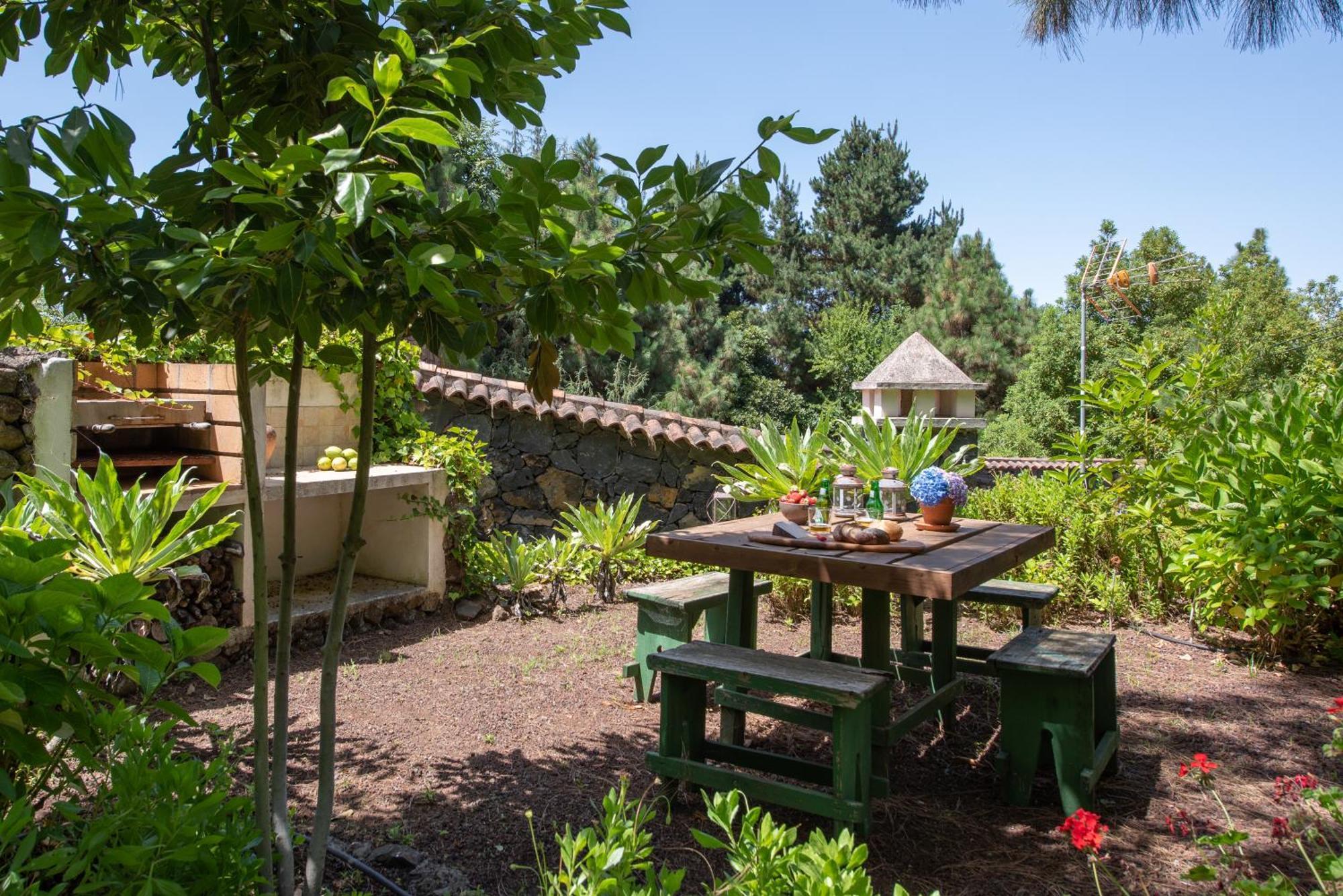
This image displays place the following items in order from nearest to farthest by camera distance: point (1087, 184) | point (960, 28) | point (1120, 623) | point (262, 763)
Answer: point (262, 763) → point (960, 28) → point (1120, 623) → point (1087, 184)

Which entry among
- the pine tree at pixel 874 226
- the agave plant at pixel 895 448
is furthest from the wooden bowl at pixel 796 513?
Result: the pine tree at pixel 874 226

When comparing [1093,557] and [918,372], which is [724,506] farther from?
[918,372]

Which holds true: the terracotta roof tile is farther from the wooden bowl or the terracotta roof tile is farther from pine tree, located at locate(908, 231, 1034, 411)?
pine tree, located at locate(908, 231, 1034, 411)

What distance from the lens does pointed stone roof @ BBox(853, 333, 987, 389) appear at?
37.0 ft

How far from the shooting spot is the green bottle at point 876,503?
11.9 feet

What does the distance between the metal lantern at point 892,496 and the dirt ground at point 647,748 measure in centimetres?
95

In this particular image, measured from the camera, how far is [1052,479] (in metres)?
5.84

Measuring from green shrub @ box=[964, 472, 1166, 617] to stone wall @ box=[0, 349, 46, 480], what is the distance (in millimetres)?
5090

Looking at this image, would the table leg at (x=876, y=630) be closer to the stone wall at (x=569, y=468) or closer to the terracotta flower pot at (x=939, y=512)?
the terracotta flower pot at (x=939, y=512)

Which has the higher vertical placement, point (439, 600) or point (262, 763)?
point (262, 763)

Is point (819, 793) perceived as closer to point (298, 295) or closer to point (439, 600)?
point (298, 295)

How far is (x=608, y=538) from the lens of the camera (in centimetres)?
597

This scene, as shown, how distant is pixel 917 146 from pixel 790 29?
20.1m

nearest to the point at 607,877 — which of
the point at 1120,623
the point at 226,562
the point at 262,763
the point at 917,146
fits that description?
the point at 262,763
